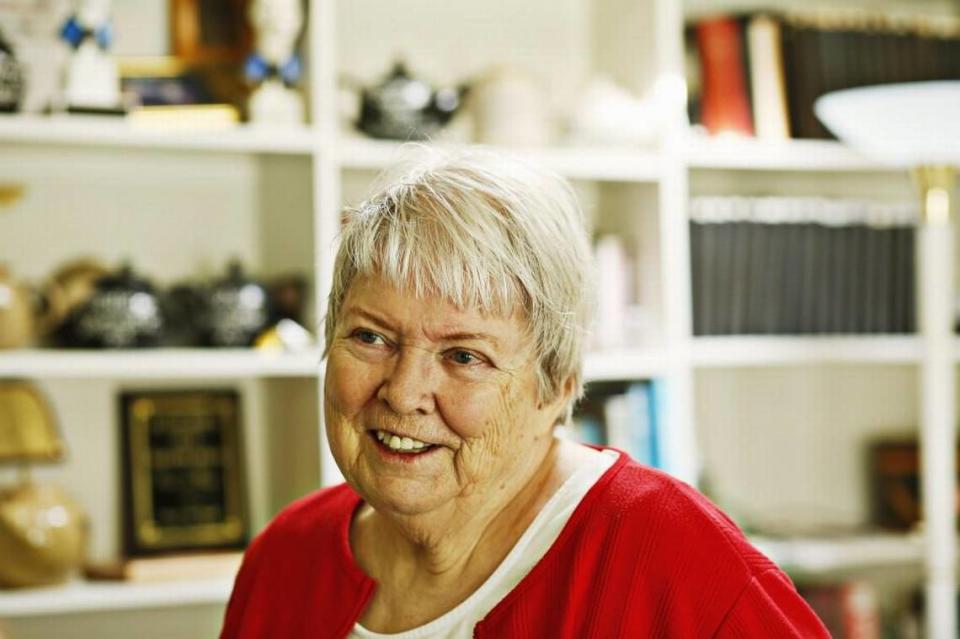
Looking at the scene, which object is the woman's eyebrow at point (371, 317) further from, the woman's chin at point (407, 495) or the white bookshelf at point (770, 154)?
the white bookshelf at point (770, 154)

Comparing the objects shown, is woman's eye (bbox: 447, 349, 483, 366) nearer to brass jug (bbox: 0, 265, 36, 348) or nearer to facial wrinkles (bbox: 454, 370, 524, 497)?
facial wrinkles (bbox: 454, 370, 524, 497)

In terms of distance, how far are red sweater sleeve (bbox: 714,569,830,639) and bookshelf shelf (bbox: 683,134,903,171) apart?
159 centimetres

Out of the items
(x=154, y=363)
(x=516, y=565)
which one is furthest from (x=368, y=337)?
(x=154, y=363)

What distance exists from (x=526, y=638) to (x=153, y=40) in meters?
1.84

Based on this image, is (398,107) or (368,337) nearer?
(368,337)

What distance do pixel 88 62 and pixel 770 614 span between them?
1.77 meters

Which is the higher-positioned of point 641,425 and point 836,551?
point 641,425

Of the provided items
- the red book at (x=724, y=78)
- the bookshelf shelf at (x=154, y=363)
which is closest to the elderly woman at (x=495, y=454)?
the bookshelf shelf at (x=154, y=363)

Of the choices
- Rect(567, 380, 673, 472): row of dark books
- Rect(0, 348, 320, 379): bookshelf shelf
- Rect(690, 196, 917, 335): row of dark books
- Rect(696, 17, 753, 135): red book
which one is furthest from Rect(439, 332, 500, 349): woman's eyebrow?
Rect(696, 17, 753, 135): red book

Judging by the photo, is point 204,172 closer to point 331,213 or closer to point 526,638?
point 331,213

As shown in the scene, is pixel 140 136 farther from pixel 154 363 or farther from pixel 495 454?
pixel 495 454

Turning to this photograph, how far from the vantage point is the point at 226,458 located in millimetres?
2615

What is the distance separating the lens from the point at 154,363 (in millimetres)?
2348

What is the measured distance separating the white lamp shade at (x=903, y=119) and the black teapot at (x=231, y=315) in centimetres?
127
